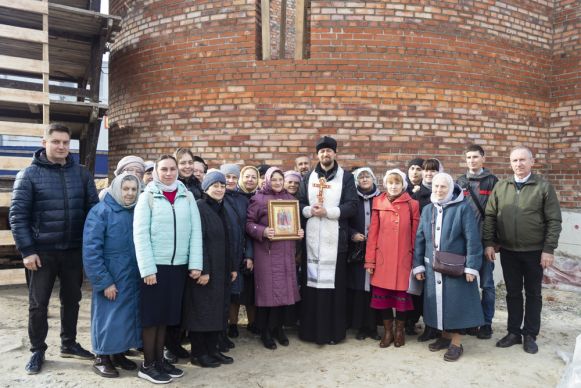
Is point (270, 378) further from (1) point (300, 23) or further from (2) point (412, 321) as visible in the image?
(1) point (300, 23)

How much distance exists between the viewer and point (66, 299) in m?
3.65

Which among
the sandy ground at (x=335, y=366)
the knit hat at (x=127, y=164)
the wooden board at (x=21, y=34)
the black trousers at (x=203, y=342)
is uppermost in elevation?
the wooden board at (x=21, y=34)

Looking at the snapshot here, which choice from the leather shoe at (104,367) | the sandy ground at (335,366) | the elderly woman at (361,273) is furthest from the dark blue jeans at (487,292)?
the leather shoe at (104,367)

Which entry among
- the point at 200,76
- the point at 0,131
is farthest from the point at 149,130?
the point at 0,131

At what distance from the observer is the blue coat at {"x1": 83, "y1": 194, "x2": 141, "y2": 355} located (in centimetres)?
324

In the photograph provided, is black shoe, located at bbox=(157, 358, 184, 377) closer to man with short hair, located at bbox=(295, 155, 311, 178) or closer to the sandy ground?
the sandy ground

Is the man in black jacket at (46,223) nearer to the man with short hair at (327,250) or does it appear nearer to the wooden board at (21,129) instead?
the wooden board at (21,129)

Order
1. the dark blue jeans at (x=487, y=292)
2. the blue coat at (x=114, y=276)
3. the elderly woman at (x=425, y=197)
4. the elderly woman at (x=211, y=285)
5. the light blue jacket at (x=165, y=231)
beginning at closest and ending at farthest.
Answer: the light blue jacket at (x=165, y=231) → the blue coat at (x=114, y=276) → the elderly woman at (x=211, y=285) → the elderly woman at (x=425, y=197) → the dark blue jeans at (x=487, y=292)

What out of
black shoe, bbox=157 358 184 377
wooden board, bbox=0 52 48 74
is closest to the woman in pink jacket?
black shoe, bbox=157 358 184 377

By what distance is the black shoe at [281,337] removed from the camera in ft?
13.5

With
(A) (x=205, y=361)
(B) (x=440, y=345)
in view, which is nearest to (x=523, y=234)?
(B) (x=440, y=345)

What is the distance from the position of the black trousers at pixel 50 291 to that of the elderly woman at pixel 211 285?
101 centimetres

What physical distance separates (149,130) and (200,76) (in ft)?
3.91

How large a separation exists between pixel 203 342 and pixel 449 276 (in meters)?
2.20
